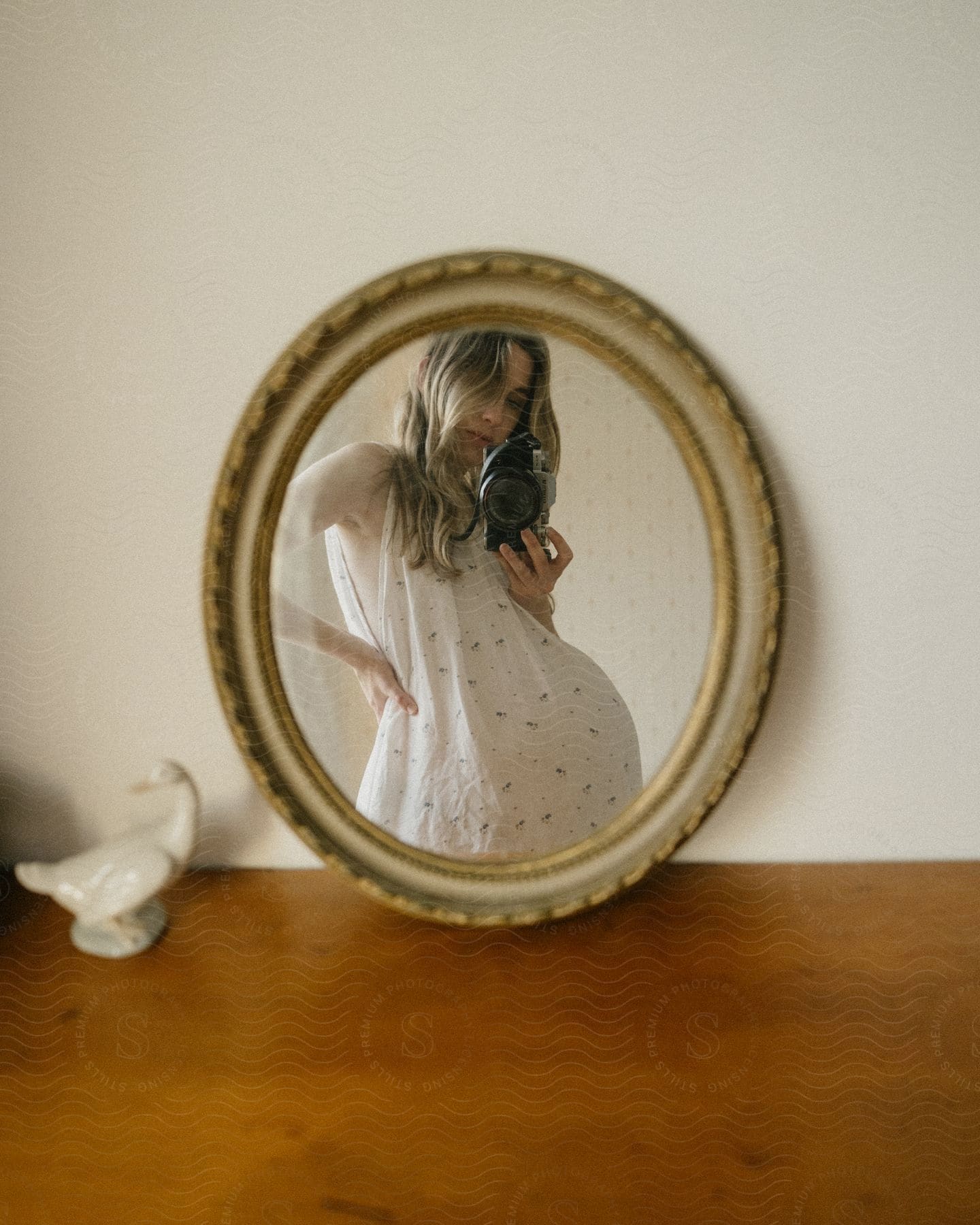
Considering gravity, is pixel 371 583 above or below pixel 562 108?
below

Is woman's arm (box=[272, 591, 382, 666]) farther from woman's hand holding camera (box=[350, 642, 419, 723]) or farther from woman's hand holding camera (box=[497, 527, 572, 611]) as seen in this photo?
woman's hand holding camera (box=[497, 527, 572, 611])

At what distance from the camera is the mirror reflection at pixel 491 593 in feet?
2.43

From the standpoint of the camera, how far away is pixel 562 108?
0.73 m

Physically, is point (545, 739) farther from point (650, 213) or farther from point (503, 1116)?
point (650, 213)

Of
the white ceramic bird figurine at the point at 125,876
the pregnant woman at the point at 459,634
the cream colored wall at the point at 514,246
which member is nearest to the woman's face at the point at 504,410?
the pregnant woman at the point at 459,634

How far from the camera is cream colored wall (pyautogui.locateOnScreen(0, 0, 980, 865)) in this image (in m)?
0.73

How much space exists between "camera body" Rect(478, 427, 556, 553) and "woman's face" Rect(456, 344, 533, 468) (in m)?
0.01

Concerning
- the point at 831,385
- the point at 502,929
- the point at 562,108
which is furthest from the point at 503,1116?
the point at 562,108

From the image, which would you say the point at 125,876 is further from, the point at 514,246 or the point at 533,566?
the point at 514,246

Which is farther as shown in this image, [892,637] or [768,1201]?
[892,637]

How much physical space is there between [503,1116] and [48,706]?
60 cm

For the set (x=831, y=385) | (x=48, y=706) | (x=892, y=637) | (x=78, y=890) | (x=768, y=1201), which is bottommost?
(x=768, y=1201)

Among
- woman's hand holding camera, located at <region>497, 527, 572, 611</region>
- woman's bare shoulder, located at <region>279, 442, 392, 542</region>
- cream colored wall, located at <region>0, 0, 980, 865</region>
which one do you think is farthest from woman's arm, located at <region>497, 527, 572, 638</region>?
cream colored wall, located at <region>0, 0, 980, 865</region>

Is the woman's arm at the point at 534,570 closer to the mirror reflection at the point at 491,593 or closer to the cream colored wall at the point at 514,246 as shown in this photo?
the mirror reflection at the point at 491,593
